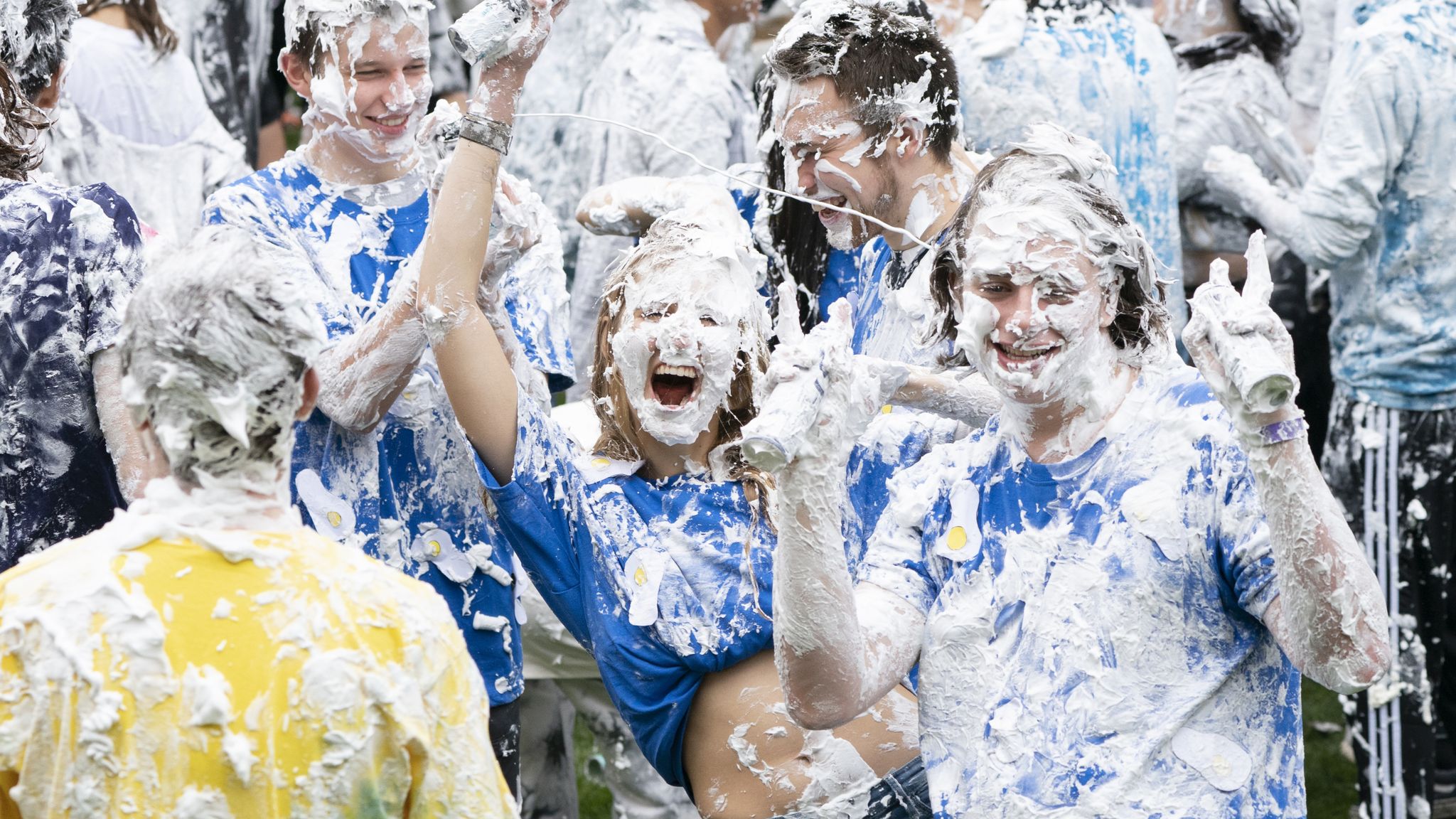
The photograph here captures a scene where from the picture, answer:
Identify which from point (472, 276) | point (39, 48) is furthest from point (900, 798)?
point (39, 48)

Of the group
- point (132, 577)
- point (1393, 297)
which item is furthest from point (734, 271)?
point (1393, 297)

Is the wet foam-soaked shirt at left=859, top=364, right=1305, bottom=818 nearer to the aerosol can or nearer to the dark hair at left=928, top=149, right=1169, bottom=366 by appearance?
the dark hair at left=928, top=149, right=1169, bottom=366

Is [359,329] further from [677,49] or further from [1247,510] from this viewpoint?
[677,49]

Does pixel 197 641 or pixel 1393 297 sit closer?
pixel 197 641

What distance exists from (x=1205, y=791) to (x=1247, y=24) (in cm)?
375

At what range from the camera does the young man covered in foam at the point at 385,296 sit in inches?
126

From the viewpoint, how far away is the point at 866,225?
354 cm

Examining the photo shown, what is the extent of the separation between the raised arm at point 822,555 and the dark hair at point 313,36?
140cm

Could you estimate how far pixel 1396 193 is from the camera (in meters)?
4.45

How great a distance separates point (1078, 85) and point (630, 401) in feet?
6.94

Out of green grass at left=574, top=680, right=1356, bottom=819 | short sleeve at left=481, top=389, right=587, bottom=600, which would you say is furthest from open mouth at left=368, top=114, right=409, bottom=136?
green grass at left=574, top=680, right=1356, bottom=819

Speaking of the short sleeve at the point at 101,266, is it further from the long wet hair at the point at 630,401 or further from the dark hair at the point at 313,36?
the long wet hair at the point at 630,401

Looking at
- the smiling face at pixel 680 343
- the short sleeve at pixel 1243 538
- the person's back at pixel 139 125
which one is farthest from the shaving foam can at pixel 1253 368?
the person's back at pixel 139 125

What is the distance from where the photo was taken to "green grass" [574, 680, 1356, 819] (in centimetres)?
489
